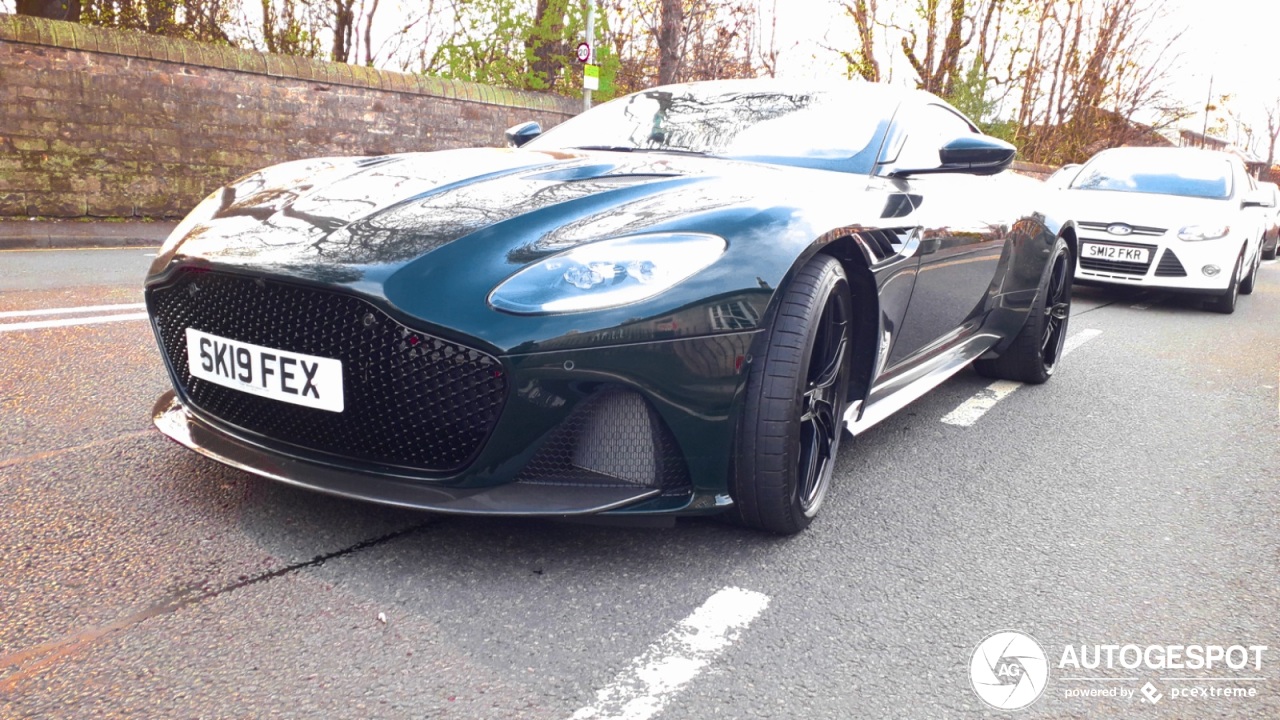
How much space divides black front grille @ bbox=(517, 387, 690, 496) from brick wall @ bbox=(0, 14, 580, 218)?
33.3 feet

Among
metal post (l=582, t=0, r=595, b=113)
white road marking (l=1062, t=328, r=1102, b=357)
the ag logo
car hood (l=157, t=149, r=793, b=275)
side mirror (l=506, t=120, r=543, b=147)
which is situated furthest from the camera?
metal post (l=582, t=0, r=595, b=113)

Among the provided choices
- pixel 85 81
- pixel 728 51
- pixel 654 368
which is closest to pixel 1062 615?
pixel 654 368

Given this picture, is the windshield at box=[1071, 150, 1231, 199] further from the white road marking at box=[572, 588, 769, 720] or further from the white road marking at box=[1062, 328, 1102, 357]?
the white road marking at box=[572, 588, 769, 720]

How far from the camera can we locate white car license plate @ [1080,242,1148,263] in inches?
302

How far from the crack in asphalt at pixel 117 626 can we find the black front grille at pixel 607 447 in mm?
474

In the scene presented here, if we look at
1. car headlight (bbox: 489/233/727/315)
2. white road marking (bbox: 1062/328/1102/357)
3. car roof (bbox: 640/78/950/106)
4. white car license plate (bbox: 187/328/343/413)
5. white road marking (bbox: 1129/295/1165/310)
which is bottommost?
white road marking (bbox: 1129/295/1165/310)

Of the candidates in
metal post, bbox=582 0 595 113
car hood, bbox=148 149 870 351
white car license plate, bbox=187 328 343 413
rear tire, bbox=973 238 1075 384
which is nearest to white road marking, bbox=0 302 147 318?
car hood, bbox=148 149 870 351

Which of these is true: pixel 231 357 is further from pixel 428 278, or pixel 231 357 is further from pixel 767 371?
pixel 767 371

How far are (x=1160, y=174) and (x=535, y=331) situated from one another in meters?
8.24

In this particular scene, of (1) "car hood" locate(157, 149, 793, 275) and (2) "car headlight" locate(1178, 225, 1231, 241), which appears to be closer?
(1) "car hood" locate(157, 149, 793, 275)

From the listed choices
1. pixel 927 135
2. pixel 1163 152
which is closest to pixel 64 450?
pixel 927 135

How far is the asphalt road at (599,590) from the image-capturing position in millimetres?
1661

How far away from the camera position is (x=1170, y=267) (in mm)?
7625

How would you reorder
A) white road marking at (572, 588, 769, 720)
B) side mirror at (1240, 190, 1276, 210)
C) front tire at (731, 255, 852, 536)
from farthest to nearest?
side mirror at (1240, 190, 1276, 210)
front tire at (731, 255, 852, 536)
white road marking at (572, 588, 769, 720)
